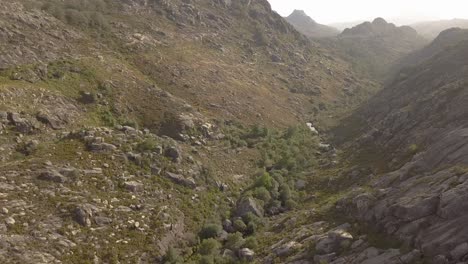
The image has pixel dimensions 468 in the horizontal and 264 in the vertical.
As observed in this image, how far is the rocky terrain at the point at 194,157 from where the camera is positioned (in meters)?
25.7

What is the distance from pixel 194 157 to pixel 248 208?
898 cm

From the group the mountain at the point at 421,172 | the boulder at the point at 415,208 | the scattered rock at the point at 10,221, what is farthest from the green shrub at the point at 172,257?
the boulder at the point at 415,208

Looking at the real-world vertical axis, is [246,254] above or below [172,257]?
above

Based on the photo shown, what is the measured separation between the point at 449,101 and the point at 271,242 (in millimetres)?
28352

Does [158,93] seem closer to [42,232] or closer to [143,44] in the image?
[143,44]

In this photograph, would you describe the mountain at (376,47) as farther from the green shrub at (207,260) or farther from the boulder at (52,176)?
the boulder at (52,176)

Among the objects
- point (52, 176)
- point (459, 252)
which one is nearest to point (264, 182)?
point (52, 176)

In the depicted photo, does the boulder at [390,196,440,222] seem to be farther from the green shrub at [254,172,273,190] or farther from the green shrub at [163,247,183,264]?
the green shrub at [254,172,273,190]

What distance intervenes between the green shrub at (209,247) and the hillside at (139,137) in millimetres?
76

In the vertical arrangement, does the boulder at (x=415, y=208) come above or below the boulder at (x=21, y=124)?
above

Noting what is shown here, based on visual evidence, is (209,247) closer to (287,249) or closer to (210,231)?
(210,231)

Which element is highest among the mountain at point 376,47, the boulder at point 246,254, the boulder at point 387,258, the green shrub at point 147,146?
the mountain at point 376,47

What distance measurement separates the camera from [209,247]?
→ 2961 centimetres

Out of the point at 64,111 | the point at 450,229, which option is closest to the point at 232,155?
the point at 64,111
